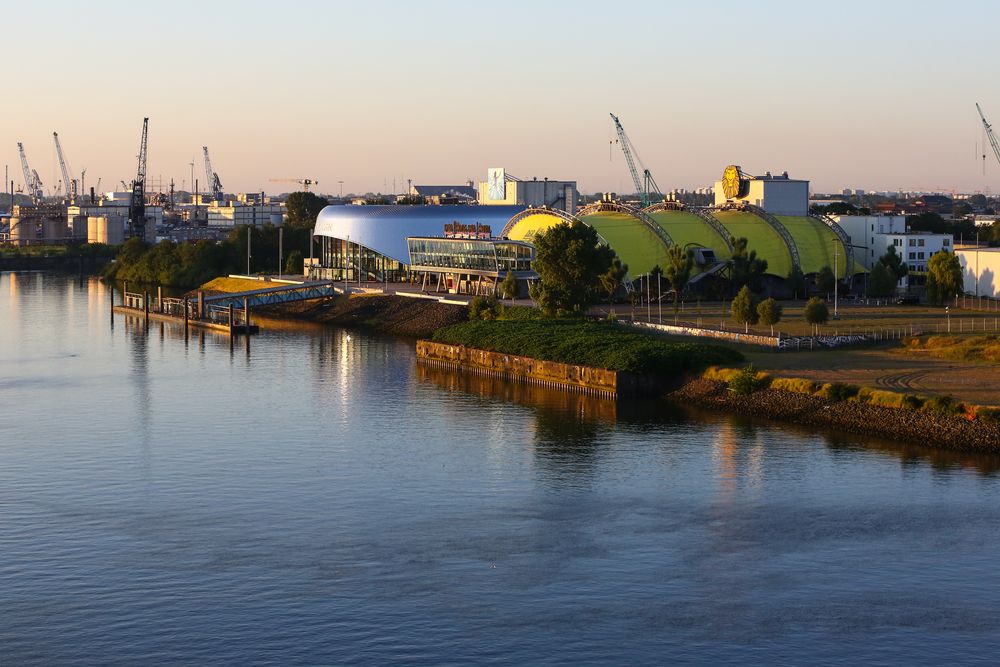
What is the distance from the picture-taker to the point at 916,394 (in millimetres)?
54531

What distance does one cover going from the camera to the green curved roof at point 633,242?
96.5 metres

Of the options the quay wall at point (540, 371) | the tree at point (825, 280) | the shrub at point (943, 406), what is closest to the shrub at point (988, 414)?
the shrub at point (943, 406)

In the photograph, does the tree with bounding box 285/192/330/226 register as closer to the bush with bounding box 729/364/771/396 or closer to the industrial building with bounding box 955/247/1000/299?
the industrial building with bounding box 955/247/1000/299

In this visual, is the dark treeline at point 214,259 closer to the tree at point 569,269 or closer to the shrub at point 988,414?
the tree at point 569,269

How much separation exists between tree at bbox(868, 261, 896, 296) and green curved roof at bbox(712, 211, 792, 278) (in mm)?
8164

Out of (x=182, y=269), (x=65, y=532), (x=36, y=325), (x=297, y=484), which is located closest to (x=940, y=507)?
(x=297, y=484)

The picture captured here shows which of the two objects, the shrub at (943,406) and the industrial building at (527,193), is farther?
the industrial building at (527,193)

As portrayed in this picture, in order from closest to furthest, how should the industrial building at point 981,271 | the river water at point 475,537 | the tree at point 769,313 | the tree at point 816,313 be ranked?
the river water at point 475,537, the tree at point 769,313, the tree at point 816,313, the industrial building at point 981,271

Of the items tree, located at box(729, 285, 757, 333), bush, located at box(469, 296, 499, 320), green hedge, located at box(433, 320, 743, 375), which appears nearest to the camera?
green hedge, located at box(433, 320, 743, 375)

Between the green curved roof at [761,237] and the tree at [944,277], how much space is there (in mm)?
14587

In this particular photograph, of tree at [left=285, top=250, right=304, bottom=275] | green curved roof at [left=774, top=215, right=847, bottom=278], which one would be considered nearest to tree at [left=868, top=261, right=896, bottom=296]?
green curved roof at [left=774, top=215, right=847, bottom=278]

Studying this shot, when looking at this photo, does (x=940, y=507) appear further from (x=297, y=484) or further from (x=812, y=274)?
(x=812, y=274)

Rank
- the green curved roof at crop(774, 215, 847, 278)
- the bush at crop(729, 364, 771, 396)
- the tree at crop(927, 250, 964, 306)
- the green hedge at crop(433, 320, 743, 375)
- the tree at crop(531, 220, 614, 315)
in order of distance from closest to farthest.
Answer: the bush at crop(729, 364, 771, 396)
the green hedge at crop(433, 320, 743, 375)
the tree at crop(531, 220, 614, 315)
the tree at crop(927, 250, 964, 306)
the green curved roof at crop(774, 215, 847, 278)

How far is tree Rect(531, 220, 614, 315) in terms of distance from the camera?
8150cm
